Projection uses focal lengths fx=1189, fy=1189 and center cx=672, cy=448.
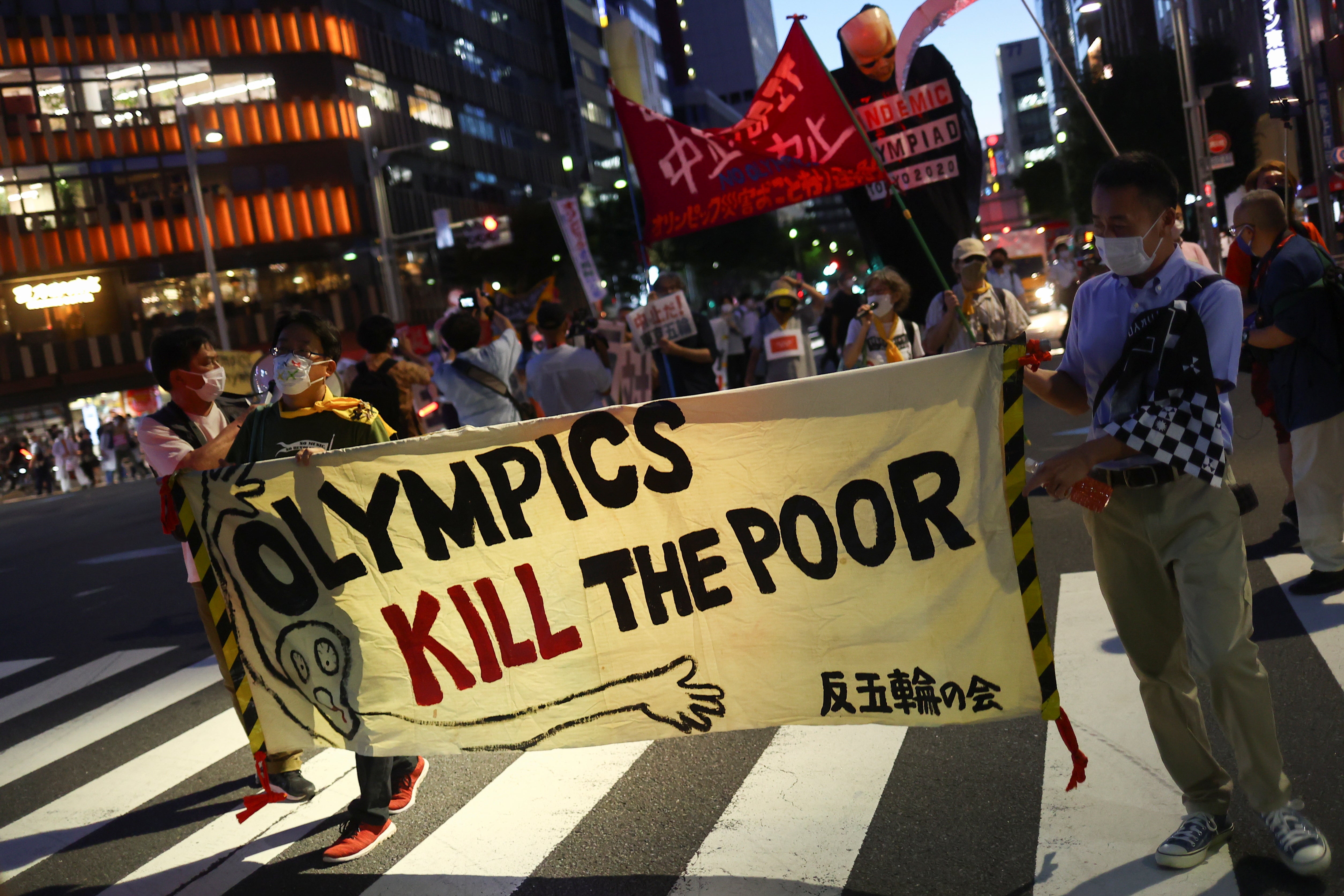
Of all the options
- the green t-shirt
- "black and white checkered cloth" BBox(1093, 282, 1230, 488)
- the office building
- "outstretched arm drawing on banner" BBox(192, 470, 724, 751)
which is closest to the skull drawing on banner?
"outstretched arm drawing on banner" BBox(192, 470, 724, 751)

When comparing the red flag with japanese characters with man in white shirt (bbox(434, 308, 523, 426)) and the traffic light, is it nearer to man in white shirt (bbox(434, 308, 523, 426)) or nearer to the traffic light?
man in white shirt (bbox(434, 308, 523, 426))

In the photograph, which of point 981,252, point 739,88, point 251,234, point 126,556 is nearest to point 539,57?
point 251,234

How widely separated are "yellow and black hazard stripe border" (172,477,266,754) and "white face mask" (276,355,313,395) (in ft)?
1.75

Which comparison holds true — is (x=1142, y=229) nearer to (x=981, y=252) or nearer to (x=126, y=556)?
(x=981, y=252)

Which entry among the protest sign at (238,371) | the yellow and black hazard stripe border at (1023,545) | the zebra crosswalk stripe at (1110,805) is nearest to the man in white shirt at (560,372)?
the protest sign at (238,371)

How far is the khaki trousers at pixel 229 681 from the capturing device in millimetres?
4617

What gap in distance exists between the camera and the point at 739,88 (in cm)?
18012

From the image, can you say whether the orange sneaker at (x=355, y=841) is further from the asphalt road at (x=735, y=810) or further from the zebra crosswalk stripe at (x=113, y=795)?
the zebra crosswalk stripe at (x=113, y=795)

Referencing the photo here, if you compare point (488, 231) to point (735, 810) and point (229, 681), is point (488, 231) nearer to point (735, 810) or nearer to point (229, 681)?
point (229, 681)

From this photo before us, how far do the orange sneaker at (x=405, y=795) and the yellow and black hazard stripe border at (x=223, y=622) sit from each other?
24.7 inches

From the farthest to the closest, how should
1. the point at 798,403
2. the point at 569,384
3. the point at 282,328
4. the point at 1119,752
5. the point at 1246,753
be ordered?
the point at 569,384 < the point at 282,328 < the point at 1119,752 < the point at 798,403 < the point at 1246,753

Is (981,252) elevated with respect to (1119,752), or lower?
elevated

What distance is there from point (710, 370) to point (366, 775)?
6.96m

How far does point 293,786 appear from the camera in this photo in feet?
17.0
